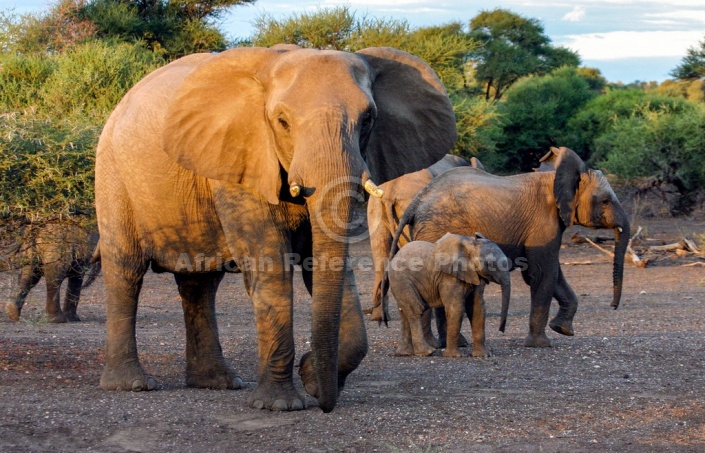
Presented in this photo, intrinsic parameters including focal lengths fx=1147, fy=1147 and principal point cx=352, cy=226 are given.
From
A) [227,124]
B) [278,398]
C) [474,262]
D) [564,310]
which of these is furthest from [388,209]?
[278,398]

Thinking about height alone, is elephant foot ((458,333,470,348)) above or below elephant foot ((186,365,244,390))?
below

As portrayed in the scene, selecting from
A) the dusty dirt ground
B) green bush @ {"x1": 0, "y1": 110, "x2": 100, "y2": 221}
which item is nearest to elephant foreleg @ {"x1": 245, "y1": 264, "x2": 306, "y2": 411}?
the dusty dirt ground

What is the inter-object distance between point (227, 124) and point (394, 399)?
1.73 m

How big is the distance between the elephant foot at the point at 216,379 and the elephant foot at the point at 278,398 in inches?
41.0

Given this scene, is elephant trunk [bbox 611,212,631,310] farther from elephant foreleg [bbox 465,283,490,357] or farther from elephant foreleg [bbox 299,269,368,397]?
elephant foreleg [bbox 299,269,368,397]

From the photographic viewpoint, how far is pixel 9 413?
5.60 meters

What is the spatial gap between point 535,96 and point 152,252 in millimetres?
21888

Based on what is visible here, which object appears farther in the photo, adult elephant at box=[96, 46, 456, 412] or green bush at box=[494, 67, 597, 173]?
green bush at box=[494, 67, 597, 173]

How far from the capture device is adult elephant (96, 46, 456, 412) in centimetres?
523

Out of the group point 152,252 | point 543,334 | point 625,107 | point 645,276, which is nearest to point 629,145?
point 625,107

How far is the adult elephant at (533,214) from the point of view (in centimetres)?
969

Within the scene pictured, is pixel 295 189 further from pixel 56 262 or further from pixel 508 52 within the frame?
pixel 508 52

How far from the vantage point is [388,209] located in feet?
36.6

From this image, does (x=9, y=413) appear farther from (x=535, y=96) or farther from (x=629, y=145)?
(x=535, y=96)
